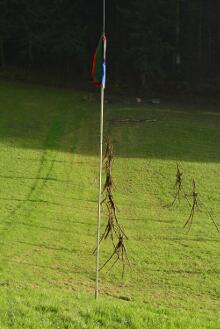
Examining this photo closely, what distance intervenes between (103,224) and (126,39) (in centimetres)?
2324

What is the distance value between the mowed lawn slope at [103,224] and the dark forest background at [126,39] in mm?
5716

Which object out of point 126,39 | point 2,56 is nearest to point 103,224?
point 126,39

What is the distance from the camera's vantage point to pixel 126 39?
116ft

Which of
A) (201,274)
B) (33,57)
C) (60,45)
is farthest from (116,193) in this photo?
(33,57)

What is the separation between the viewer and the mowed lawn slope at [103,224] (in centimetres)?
676

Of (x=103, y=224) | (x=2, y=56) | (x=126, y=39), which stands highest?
(x=126, y=39)

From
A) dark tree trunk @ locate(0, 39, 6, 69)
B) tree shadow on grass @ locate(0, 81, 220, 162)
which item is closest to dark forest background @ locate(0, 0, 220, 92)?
dark tree trunk @ locate(0, 39, 6, 69)

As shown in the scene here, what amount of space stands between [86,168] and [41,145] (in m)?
3.12

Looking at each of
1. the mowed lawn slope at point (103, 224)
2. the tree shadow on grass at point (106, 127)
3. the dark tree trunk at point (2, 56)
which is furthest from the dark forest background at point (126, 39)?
the mowed lawn slope at point (103, 224)

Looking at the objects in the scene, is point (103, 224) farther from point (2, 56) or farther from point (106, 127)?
point (2, 56)

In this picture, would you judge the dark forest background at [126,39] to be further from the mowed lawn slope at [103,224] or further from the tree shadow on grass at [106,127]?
the mowed lawn slope at [103,224]

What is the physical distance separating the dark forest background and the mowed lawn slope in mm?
5716

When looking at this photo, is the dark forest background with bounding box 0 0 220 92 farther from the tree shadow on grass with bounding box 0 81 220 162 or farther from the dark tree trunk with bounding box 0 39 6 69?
the tree shadow on grass with bounding box 0 81 220 162

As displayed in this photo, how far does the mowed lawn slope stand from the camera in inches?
266
